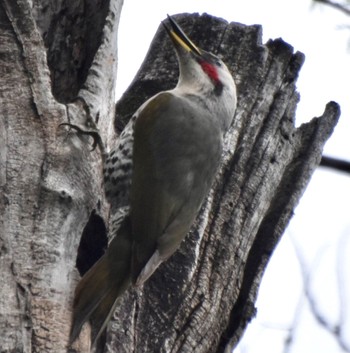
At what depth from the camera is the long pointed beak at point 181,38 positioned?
515cm

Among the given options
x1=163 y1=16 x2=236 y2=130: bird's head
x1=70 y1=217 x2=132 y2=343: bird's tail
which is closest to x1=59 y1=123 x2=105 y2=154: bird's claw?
x1=70 y1=217 x2=132 y2=343: bird's tail

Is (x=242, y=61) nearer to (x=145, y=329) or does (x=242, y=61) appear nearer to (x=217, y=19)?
(x=217, y=19)

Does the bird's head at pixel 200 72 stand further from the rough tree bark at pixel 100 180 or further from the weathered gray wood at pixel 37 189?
the weathered gray wood at pixel 37 189

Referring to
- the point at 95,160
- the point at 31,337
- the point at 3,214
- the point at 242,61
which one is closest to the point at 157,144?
the point at 95,160

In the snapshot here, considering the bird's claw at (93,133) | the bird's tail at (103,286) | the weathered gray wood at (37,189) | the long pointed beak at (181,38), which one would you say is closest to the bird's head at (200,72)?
the long pointed beak at (181,38)

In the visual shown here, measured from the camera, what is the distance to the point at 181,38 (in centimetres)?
517

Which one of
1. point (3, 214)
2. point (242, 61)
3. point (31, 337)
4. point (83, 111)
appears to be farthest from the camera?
point (242, 61)

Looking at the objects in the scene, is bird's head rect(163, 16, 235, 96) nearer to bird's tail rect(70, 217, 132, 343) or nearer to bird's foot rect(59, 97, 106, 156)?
bird's foot rect(59, 97, 106, 156)

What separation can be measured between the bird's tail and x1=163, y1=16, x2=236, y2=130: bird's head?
0.95 m

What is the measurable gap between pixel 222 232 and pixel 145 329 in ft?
1.93

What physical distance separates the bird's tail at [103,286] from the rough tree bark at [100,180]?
5 cm

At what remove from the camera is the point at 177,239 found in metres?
4.33

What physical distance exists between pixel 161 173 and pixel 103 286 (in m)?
0.67

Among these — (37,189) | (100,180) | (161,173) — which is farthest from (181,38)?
(37,189)
